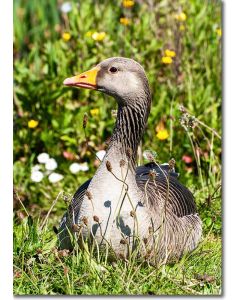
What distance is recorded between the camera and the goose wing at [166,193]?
5211 millimetres

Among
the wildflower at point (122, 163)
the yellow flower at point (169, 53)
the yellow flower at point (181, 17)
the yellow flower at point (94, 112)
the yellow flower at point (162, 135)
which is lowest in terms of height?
the yellow flower at point (162, 135)

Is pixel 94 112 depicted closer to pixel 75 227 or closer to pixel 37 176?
pixel 37 176

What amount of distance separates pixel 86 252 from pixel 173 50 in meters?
2.99

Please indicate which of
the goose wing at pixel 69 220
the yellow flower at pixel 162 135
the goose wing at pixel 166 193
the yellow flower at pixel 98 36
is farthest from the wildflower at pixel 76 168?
the goose wing at pixel 69 220

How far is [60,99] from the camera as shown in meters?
7.31

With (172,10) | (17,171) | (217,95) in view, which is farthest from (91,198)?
(172,10)

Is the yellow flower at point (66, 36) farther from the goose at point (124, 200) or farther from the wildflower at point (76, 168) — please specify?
the goose at point (124, 200)

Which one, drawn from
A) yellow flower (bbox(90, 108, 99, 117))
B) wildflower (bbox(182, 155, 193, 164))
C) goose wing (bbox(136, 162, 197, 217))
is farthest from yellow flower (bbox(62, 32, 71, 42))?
goose wing (bbox(136, 162, 197, 217))

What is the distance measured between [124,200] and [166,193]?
0.53 metres

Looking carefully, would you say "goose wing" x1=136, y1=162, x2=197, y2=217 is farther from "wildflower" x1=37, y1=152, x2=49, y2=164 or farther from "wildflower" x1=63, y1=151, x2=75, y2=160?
"wildflower" x1=63, y1=151, x2=75, y2=160

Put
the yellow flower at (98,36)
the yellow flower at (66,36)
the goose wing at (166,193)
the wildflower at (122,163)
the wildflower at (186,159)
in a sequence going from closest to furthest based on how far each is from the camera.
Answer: the wildflower at (122,163)
the goose wing at (166,193)
the wildflower at (186,159)
the yellow flower at (98,36)
the yellow flower at (66,36)

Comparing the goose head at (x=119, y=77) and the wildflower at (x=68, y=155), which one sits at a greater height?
the goose head at (x=119, y=77)

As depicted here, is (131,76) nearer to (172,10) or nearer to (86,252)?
(86,252)

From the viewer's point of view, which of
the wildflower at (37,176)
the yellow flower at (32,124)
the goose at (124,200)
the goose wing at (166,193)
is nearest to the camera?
the goose at (124,200)
